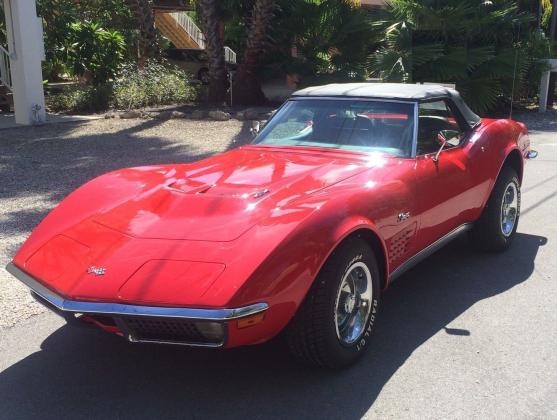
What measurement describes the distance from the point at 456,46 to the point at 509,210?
433 inches

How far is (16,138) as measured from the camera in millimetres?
11062

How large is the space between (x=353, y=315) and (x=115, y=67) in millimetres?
14635

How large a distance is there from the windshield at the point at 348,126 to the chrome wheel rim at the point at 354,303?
115 centimetres

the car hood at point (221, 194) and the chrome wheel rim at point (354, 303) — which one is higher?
the car hood at point (221, 194)

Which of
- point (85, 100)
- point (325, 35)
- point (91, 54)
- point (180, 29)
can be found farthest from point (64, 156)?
point (180, 29)

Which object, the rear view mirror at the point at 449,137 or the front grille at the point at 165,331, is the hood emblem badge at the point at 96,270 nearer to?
the front grille at the point at 165,331

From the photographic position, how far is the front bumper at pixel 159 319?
268cm

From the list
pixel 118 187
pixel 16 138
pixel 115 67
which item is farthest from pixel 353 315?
pixel 115 67

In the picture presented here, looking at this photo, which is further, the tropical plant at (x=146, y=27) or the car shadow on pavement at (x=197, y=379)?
the tropical plant at (x=146, y=27)

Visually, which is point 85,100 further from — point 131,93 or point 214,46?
point 214,46

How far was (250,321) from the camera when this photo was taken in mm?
2760

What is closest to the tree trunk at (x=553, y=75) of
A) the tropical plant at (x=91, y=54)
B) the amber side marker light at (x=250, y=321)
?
the tropical plant at (x=91, y=54)

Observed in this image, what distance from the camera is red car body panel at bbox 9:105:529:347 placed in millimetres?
2826

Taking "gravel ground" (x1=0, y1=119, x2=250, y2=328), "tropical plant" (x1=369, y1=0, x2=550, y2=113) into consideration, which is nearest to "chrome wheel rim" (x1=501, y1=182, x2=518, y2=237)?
"gravel ground" (x1=0, y1=119, x2=250, y2=328)
